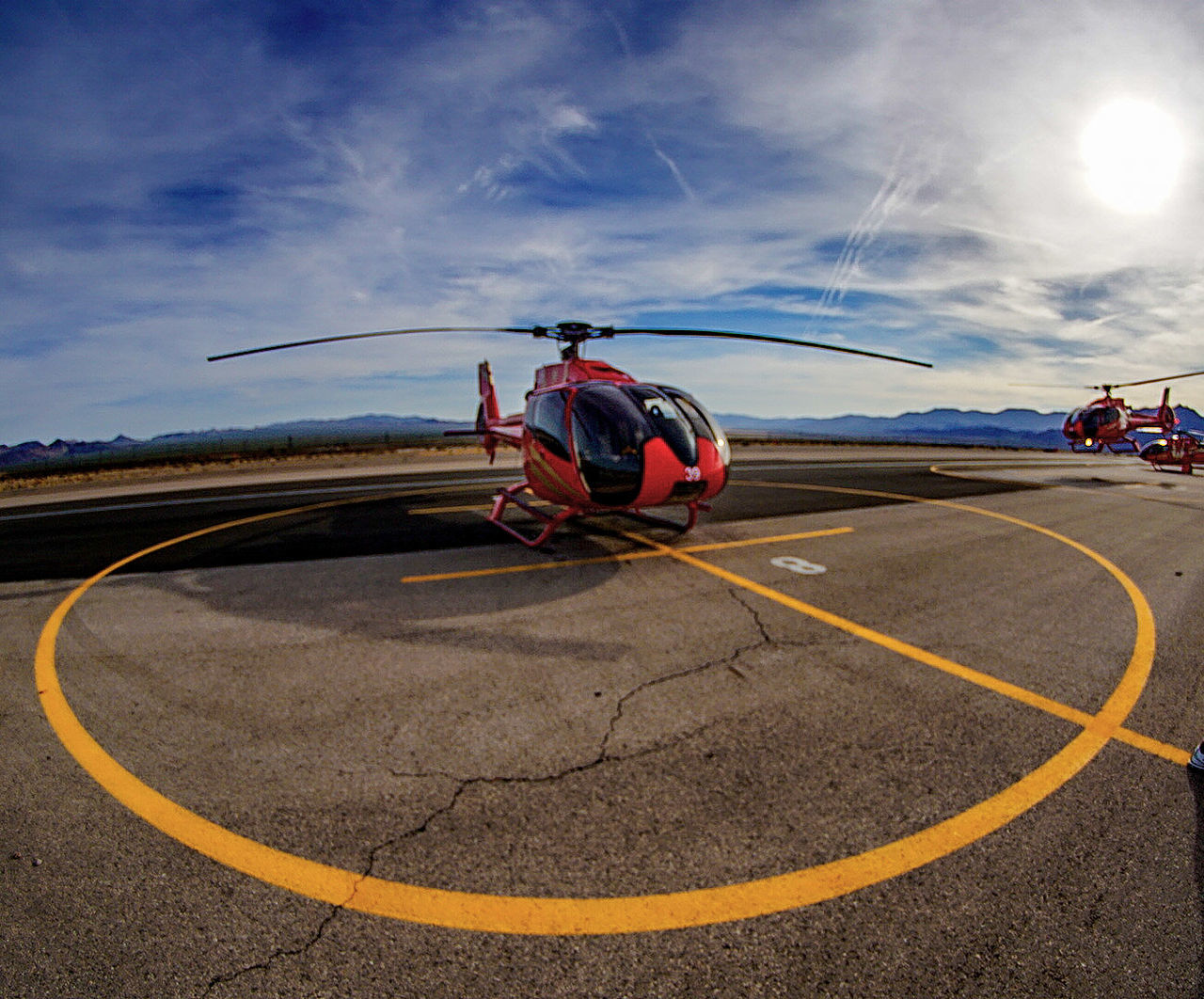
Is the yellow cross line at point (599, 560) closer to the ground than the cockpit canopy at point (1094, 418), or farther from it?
closer to the ground

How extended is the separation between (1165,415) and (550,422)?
138 ft

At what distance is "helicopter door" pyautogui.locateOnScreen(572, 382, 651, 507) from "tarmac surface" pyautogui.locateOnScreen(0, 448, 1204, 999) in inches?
51.6

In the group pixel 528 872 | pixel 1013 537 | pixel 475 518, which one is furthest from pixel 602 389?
pixel 1013 537

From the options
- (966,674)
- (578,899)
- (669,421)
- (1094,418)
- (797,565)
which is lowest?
(578,899)

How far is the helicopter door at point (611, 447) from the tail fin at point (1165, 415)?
128 feet

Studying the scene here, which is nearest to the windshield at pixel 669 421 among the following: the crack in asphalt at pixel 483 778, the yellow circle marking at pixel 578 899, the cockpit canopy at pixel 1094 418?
the crack in asphalt at pixel 483 778

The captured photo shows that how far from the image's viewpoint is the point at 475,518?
11.3m

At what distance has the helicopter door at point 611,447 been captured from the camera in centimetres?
747

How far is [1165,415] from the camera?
32844 millimetres

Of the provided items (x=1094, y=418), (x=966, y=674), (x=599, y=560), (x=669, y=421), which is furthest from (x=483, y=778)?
(x=1094, y=418)

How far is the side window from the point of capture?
795 centimetres

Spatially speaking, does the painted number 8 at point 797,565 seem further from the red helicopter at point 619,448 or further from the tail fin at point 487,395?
the tail fin at point 487,395

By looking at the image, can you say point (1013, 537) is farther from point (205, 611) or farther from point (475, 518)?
point (205, 611)

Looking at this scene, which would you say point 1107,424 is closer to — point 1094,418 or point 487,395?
point 1094,418
